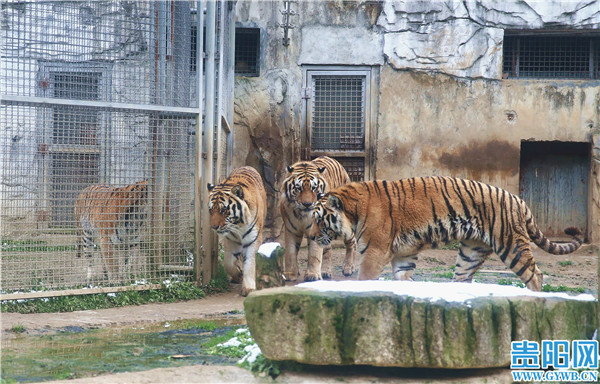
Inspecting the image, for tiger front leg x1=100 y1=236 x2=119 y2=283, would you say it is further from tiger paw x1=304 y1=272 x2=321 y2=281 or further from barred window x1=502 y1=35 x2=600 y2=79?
barred window x1=502 y1=35 x2=600 y2=79

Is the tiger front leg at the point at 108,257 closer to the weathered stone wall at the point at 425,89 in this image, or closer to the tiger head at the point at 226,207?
the tiger head at the point at 226,207

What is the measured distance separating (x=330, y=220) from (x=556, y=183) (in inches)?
212

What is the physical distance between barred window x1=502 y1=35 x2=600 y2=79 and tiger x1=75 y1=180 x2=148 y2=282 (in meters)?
5.63

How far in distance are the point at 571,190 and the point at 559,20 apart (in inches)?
92.7

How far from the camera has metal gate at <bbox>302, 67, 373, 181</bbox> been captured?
9.52m

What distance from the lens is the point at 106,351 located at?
4.49 meters

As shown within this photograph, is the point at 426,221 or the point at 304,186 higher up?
the point at 304,186

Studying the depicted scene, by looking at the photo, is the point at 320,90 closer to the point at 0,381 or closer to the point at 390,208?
the point at 390,208

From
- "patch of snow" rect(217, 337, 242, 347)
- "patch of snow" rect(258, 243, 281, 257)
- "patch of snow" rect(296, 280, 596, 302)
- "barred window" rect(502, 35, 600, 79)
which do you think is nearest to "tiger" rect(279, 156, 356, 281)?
"patch of snow" rect(258, 243, 281, 257)

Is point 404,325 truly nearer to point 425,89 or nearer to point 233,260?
point 233,260

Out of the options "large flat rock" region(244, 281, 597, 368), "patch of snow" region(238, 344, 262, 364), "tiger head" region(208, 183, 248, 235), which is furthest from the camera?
"tiger head" region(208, 183, 248, 235)

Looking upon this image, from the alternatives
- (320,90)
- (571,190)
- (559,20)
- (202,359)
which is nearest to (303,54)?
(320,90)

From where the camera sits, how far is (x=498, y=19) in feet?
30.5

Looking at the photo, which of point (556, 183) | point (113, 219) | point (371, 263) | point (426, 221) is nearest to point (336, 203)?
point (371, 263)
